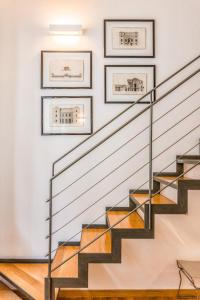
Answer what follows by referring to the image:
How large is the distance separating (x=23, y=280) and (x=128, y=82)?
2.45m

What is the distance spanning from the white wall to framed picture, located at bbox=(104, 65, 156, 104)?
3.0 inches

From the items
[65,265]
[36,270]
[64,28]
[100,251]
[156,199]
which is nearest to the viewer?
[100,251]

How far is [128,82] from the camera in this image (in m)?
3.86

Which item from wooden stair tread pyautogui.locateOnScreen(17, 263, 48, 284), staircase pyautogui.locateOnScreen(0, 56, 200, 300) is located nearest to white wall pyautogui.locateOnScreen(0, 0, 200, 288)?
wooden stair tread pyautogui.locateOnScreen(17, 263, 48, 284)

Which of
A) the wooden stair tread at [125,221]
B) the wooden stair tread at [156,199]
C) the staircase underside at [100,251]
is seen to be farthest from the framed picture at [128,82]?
the wooden stair tread at [125,221]

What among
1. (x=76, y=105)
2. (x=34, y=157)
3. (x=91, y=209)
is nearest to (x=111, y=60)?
(x=76, y=105)

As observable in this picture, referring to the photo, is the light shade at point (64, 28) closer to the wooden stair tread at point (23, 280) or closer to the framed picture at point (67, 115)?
the framed picture at point (67, 115)

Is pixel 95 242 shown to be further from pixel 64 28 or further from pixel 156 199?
pixel 64 28

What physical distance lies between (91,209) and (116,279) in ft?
2.83

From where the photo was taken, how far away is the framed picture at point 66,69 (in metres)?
3.84

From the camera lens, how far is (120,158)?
383 centimetres

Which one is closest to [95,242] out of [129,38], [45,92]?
[45,92]

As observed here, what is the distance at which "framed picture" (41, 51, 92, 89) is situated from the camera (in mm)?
3836

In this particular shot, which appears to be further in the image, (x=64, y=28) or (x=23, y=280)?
(x=64, y=28)
